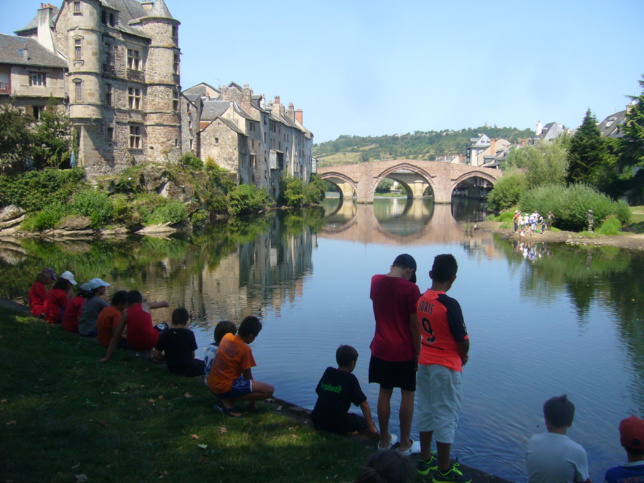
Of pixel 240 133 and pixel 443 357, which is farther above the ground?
pixel 240 133

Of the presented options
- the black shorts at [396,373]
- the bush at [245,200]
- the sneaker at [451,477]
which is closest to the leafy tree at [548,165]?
the bush at [245,200]

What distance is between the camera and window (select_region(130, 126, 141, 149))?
40.7 metres

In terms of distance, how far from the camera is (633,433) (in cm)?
411

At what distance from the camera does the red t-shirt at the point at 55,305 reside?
1098 centimetres

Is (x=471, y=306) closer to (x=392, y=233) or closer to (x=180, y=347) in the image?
(x=180, y=347)

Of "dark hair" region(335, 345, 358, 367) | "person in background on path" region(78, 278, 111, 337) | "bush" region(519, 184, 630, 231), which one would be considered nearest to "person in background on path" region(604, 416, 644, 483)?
"dark hair" region(335, 345, 358, 367)

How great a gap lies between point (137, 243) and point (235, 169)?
67.1ft

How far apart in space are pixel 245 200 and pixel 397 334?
148ft

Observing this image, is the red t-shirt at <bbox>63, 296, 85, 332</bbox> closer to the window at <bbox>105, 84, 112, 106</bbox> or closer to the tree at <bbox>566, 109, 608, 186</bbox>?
the window at <bbox>105, 84, 112, 106</bbox>

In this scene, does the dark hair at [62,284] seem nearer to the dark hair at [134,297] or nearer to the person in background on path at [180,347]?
the dark hair at [134,297]

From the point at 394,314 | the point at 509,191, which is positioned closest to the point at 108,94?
the point at 509,191

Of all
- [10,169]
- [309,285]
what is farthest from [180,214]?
[309,285]

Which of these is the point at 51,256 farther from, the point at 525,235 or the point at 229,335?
the point at 525,235

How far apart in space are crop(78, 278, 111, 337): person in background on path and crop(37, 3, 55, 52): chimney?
34.1 m
